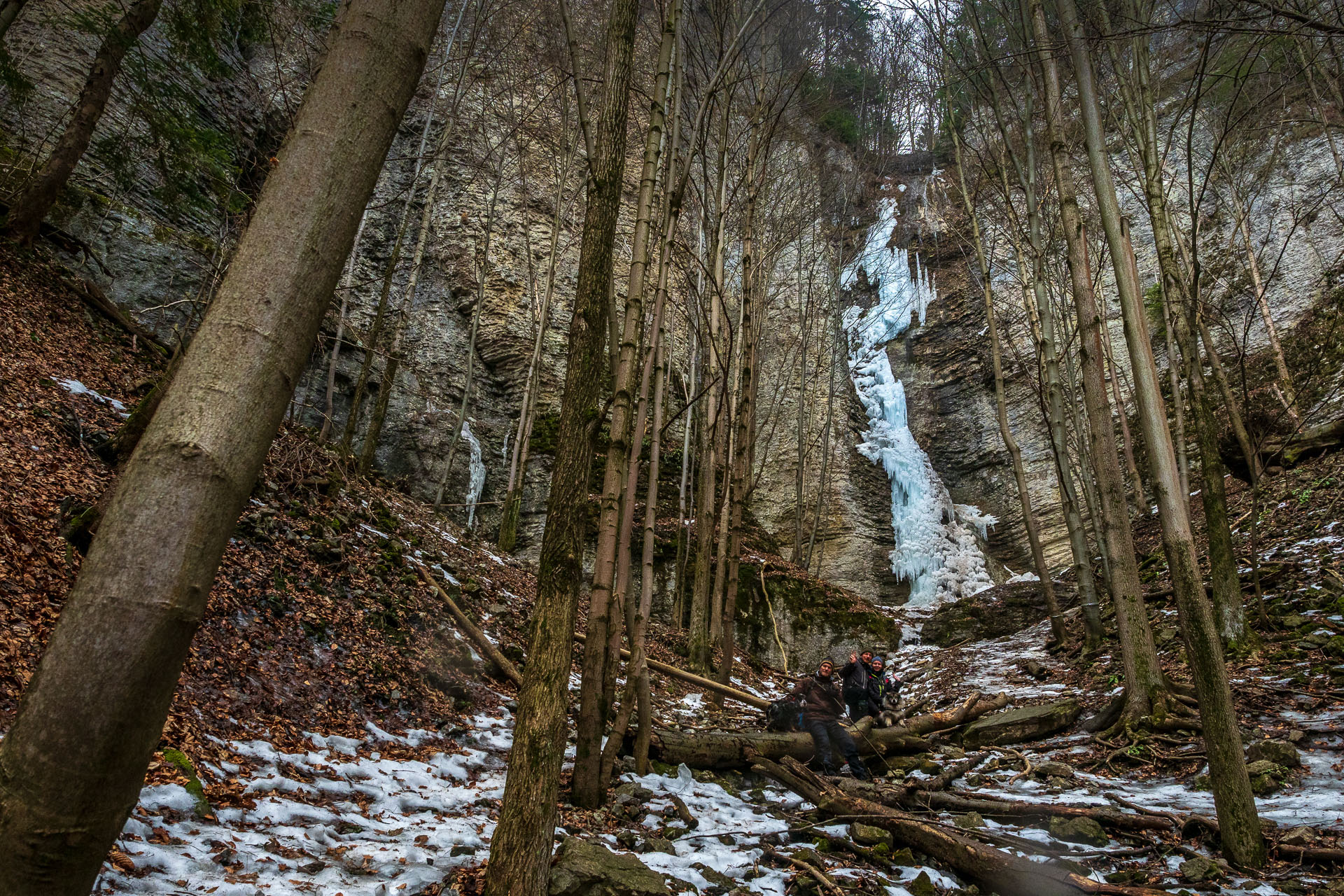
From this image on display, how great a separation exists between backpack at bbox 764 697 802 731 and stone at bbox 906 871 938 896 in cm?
315

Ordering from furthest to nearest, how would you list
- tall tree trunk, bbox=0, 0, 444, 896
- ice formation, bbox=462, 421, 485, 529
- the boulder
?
1. ice formation, bbox=462, 421, 485, 529
2. the boulder
3. tall tree trunk, bbox=0, 0, 444, 896

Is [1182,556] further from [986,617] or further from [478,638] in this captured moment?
[986,617]

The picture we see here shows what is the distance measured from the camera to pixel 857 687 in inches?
299

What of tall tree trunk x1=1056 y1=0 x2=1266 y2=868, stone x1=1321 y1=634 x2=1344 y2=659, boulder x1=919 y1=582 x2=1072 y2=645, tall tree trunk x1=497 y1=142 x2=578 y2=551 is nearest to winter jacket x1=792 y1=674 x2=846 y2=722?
tall tree trunk x1=1056 y1=0 x2=1266 y2=868

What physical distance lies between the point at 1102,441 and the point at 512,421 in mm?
14416

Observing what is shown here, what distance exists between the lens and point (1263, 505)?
1033 cm

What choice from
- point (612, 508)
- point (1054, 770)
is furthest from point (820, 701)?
point (612, 508)

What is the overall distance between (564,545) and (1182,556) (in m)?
3.35

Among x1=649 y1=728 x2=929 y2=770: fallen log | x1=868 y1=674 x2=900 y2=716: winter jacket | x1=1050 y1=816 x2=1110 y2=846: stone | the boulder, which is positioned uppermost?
the boulder

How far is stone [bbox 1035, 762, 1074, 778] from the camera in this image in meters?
5.18

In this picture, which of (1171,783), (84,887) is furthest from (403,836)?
(1171,783)

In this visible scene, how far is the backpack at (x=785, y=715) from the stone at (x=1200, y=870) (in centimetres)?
362

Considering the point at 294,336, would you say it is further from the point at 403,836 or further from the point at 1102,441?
the point at 1102,441

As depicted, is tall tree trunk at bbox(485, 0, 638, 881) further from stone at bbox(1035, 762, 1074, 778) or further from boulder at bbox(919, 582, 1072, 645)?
boulder at bbox(919, 582, 1072, 645)
